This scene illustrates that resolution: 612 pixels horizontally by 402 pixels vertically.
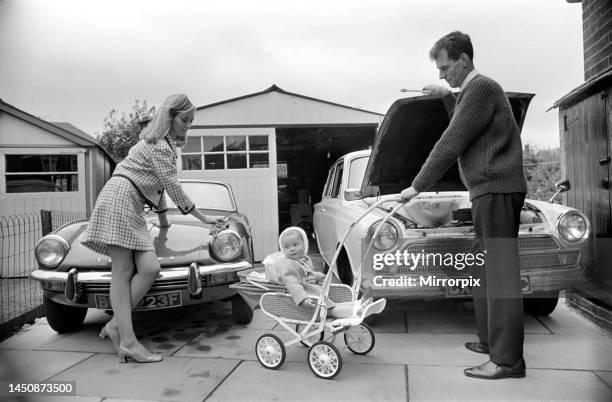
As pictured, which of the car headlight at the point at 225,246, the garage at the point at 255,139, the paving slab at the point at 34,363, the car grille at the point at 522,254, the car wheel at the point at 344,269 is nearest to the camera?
the paving slab at the point at 34,363

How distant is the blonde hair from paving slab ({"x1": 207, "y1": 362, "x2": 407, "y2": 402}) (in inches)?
58.2

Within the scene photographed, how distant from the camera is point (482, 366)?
2299mm

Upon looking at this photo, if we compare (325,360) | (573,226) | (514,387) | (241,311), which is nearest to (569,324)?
(573,226)

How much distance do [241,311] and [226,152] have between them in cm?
174

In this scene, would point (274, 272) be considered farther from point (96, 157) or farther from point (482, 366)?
point (96, 157)

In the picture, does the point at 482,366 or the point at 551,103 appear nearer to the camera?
the point at 482,366

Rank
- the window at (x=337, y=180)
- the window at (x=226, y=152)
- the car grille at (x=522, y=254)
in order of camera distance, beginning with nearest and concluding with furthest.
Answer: the car grille at (x=522, y=254) → the window at (x=226, y=152) → the window at (x=337, y=180)

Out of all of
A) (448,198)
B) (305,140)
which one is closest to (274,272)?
(448,198)

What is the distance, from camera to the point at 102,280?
2.90 metres

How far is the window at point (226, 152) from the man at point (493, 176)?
245 cm

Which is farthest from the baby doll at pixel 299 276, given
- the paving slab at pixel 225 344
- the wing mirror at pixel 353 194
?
the wing mirror at pixel 353 194

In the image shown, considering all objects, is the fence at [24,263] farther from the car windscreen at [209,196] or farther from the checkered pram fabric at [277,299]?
the checkered pram fabric at [277,299]

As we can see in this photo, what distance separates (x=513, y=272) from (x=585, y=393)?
0.63 m

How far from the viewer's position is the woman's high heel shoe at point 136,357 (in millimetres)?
2646
